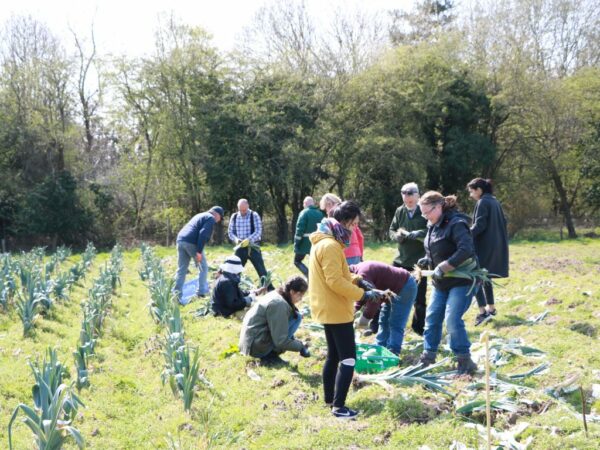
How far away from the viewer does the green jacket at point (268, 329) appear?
223 inches

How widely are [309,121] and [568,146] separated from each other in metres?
10.1

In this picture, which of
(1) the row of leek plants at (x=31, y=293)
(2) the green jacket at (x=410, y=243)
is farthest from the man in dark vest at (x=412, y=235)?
(1) the row of leek plants at (x=31, y=293)

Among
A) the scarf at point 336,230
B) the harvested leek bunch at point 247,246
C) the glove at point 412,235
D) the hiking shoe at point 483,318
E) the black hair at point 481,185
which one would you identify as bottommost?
the hiking shoe at point 483,318

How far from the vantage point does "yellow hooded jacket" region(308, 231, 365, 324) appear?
14.0 ft

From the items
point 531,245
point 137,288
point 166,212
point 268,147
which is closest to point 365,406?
point 137,288

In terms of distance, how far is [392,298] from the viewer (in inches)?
230

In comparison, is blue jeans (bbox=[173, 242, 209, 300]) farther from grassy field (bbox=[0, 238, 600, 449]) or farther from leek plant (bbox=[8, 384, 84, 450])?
leek plant (bbox=[8, 384, 84, 450])

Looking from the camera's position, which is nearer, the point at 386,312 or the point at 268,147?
the point at 386,312

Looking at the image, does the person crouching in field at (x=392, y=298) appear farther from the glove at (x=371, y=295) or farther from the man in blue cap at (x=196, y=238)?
the man in blue cap at (x=196, y=238)

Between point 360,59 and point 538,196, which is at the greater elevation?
point 360,59

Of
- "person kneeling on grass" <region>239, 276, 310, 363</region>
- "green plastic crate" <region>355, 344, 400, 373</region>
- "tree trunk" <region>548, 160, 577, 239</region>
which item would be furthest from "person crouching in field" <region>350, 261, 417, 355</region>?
"tree trunk" <region>548, 160, 577, 239</region>

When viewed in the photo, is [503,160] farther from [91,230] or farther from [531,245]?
[91,230]

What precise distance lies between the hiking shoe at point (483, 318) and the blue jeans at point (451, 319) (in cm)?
192

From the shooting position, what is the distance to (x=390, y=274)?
5.70m
